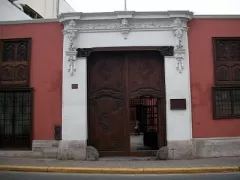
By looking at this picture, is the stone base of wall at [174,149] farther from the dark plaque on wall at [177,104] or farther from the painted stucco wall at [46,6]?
the painted stucco wall at [46,6]

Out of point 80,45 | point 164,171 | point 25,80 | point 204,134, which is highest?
point 80,45

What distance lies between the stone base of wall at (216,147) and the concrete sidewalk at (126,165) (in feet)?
1.37

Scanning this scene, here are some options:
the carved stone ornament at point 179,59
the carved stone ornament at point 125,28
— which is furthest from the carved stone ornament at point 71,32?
the carved stone ornament at point 179,59

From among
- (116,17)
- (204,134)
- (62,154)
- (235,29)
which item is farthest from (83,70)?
(235,29)

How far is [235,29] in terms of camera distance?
12.7 meters

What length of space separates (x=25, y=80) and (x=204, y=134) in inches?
298

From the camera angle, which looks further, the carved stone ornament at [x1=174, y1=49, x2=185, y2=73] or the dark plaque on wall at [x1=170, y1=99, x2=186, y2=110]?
the carved stone ornament at [x1=174, y1=49, x2=185, y2=73]

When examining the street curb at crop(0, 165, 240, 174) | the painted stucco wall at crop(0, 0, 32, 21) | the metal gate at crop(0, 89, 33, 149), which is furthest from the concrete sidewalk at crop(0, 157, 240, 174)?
the painted stucco wall at crop(0, 0, 32, 21)

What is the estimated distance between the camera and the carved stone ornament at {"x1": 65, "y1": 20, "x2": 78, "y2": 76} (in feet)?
40.7

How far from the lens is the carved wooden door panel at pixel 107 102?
1260 cm

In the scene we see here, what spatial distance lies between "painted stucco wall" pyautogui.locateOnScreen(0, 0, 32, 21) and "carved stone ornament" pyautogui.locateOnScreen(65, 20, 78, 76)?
18.1 feet

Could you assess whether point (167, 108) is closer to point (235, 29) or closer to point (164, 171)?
point (164, 171)

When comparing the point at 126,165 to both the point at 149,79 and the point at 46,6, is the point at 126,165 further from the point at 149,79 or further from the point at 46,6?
the point at 46,6

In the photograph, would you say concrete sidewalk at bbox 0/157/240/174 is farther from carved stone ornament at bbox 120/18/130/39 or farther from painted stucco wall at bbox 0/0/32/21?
painted stucco wall at bbox 0/0/32/21
